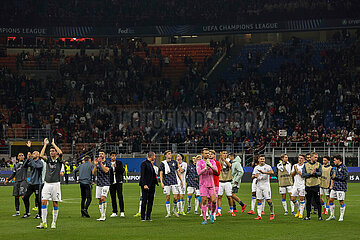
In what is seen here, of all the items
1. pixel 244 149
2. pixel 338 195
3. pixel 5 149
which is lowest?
pixel 338 195

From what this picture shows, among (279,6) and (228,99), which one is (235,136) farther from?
(279,6)

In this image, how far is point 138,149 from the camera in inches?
1916

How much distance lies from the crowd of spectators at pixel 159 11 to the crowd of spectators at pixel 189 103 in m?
4.03

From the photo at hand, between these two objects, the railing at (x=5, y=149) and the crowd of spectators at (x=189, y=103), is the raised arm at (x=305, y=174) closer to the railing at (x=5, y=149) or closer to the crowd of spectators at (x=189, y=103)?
the crowd of spectators at (x=189, y=103)

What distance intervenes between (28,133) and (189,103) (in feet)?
45.5

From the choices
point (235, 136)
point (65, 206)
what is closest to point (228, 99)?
point (235, 136)

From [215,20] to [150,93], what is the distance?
868cm

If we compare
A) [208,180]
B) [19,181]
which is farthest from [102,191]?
[208,180]

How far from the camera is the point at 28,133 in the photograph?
5131cm

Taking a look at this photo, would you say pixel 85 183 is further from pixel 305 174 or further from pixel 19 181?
pixel 305 174

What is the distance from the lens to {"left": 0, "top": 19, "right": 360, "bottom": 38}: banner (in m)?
53.1

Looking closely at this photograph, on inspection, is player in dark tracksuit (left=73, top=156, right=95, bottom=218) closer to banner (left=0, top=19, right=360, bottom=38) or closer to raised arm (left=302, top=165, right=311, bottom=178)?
raised arm (left=302, top=165, right=311, bottom=178)

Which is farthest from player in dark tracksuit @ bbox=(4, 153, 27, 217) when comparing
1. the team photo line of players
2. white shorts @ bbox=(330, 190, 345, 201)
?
white shorts @ bbox=(330, 190, 345, 201)

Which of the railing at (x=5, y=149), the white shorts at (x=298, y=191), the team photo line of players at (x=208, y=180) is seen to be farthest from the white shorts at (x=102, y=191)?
the railing at (x=5, y=149)
